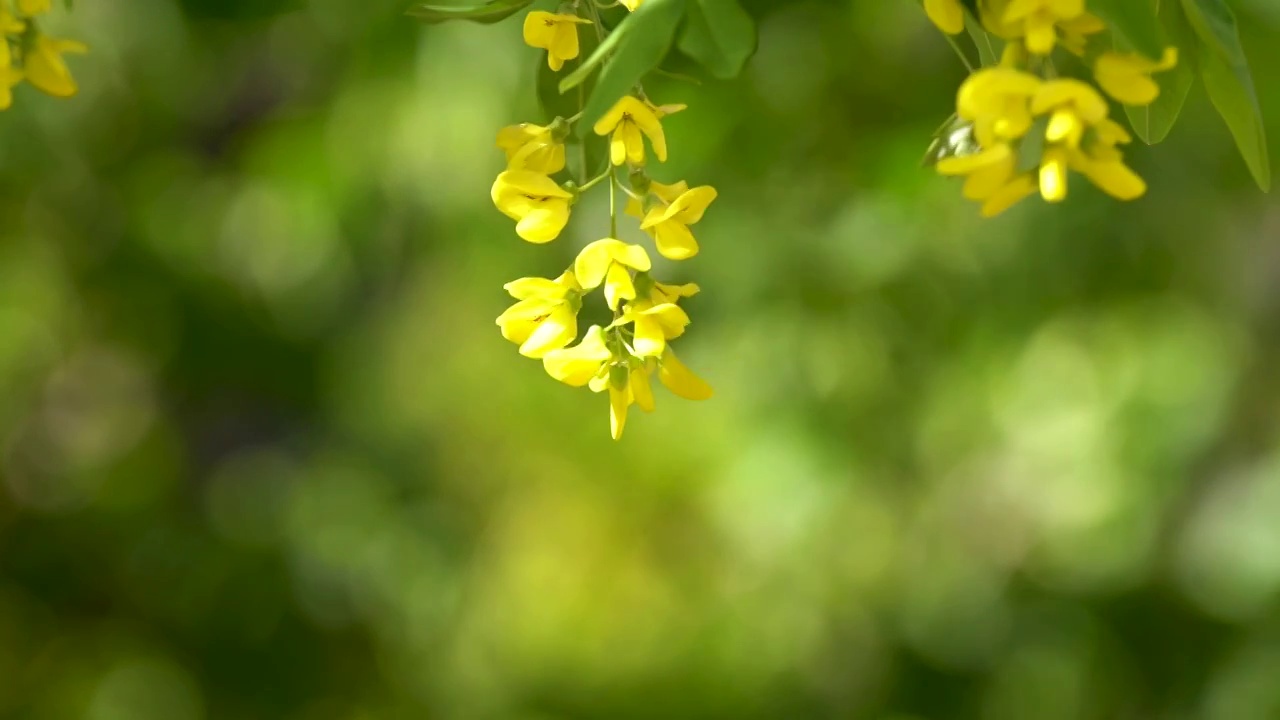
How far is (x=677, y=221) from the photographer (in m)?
0.41

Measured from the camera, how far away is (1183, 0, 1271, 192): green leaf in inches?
14.1

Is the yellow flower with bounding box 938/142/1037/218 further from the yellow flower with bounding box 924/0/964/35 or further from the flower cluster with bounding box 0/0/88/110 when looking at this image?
the flower cluster with bounding box 0/0/88/110

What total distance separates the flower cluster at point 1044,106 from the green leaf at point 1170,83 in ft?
0.15

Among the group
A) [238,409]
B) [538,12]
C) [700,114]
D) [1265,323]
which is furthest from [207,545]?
[538,12]

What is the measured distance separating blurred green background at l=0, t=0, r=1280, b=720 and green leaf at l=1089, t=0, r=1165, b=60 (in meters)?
1.26

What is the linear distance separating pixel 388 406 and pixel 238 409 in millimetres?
455

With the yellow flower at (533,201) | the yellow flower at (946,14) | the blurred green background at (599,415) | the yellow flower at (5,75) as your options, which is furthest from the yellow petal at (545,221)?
the blurred green background at (599,415)

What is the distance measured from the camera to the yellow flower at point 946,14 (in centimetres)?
35

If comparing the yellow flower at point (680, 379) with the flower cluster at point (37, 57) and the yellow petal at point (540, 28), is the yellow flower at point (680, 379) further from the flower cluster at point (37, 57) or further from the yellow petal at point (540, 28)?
the flower cluster at point (37, 57)

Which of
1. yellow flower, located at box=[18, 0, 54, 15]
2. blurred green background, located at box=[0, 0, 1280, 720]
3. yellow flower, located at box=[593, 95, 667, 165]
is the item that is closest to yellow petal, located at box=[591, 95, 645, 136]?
yellow flower, located at box=[593, 95, 667, 165]

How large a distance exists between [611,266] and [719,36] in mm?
100

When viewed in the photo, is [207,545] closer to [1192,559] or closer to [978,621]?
[978,621]

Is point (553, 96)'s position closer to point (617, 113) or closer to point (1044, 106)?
point (617, 113)

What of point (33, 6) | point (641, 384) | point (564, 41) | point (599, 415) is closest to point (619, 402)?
point (641, 384)
